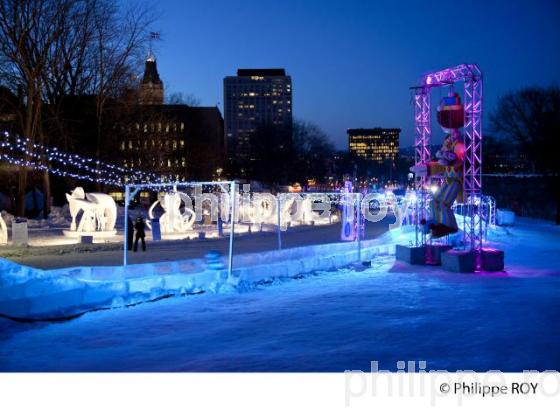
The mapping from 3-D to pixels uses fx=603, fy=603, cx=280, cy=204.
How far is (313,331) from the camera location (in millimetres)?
9266

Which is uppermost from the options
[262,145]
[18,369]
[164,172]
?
[262,145]

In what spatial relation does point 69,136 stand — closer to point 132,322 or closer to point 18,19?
point 18,19

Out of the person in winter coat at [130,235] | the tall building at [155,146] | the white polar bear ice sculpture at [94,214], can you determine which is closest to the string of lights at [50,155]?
the white polar bear ice sculpture at [94,214]

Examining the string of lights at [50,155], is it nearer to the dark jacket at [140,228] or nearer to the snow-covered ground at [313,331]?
the dark jacket at [140,228]

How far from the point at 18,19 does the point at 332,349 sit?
31.1 meters

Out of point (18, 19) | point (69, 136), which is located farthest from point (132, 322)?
point (69, 136)

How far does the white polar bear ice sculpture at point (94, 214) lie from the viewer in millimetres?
25175

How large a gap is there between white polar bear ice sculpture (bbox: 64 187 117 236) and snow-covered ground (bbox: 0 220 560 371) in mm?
13381

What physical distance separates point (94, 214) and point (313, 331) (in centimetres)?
1855

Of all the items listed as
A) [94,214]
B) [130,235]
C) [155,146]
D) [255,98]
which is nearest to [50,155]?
[94,214]

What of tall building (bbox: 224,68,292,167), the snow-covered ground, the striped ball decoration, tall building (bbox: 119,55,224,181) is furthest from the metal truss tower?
tall building (bbox: 224,68,292,167)

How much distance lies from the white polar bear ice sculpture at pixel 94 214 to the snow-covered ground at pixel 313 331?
43.9 feet

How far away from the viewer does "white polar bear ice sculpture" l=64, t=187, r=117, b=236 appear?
25.2 meters
